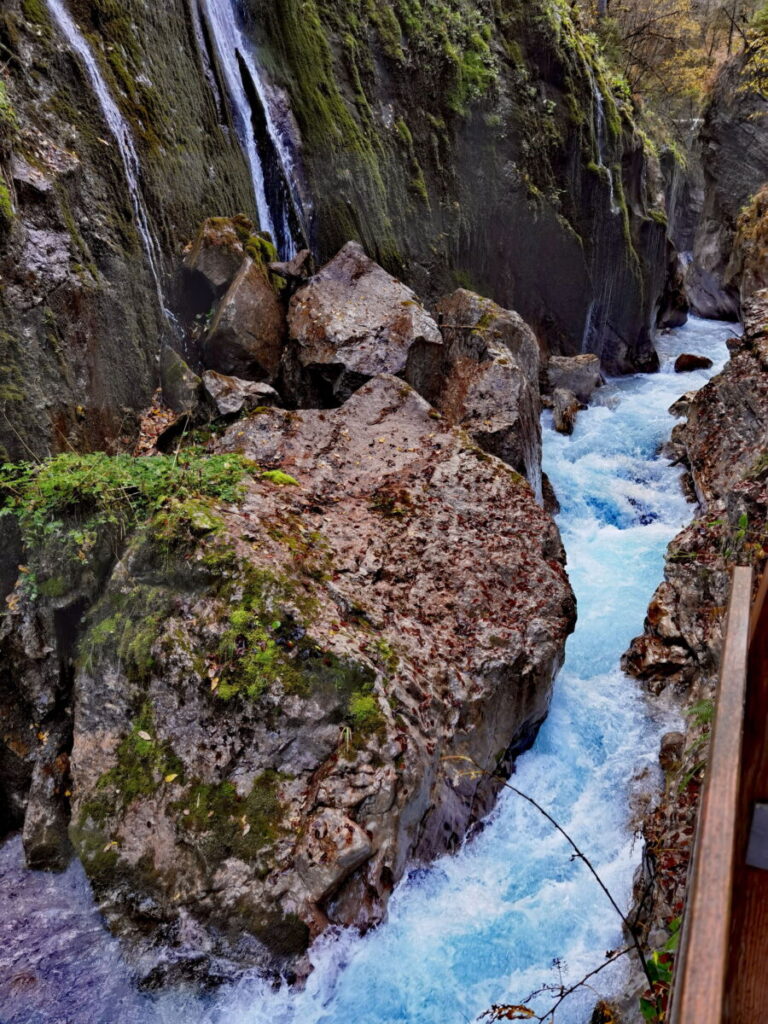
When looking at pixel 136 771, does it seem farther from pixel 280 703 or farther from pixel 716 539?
pixel 716 539

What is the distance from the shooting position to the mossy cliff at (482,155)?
36.2 ft

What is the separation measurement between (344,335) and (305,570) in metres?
4.78

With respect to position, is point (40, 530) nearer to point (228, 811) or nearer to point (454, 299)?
point (228, 811)

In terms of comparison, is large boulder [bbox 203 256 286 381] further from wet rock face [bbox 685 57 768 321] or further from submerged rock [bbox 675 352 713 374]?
wet rock face [bbox 685 57 768 321]

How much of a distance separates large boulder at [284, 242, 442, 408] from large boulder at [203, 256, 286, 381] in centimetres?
28

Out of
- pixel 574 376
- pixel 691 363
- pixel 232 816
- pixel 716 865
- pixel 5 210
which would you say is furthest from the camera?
pixel 691 363

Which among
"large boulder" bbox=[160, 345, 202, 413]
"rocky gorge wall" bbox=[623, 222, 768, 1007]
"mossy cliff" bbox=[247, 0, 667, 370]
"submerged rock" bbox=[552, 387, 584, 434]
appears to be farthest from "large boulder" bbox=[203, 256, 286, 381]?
"submerged rock" bbox=[552, 387, 584, 434]

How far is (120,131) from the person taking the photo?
24.8ft

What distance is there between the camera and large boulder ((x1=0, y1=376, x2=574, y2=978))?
4113 mm

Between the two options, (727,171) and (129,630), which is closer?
(129,630)

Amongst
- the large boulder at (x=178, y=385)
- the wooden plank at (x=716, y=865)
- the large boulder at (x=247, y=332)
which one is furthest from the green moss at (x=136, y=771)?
the large boulder at (x=247, y=332)

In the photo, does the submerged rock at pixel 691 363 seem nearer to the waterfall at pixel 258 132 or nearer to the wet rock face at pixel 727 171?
the wet rock face at pixel 727 171

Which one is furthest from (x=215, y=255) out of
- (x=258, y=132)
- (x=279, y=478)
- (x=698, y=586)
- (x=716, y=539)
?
(x=698, y=586)

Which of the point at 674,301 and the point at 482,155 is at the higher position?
the point at 482,155
